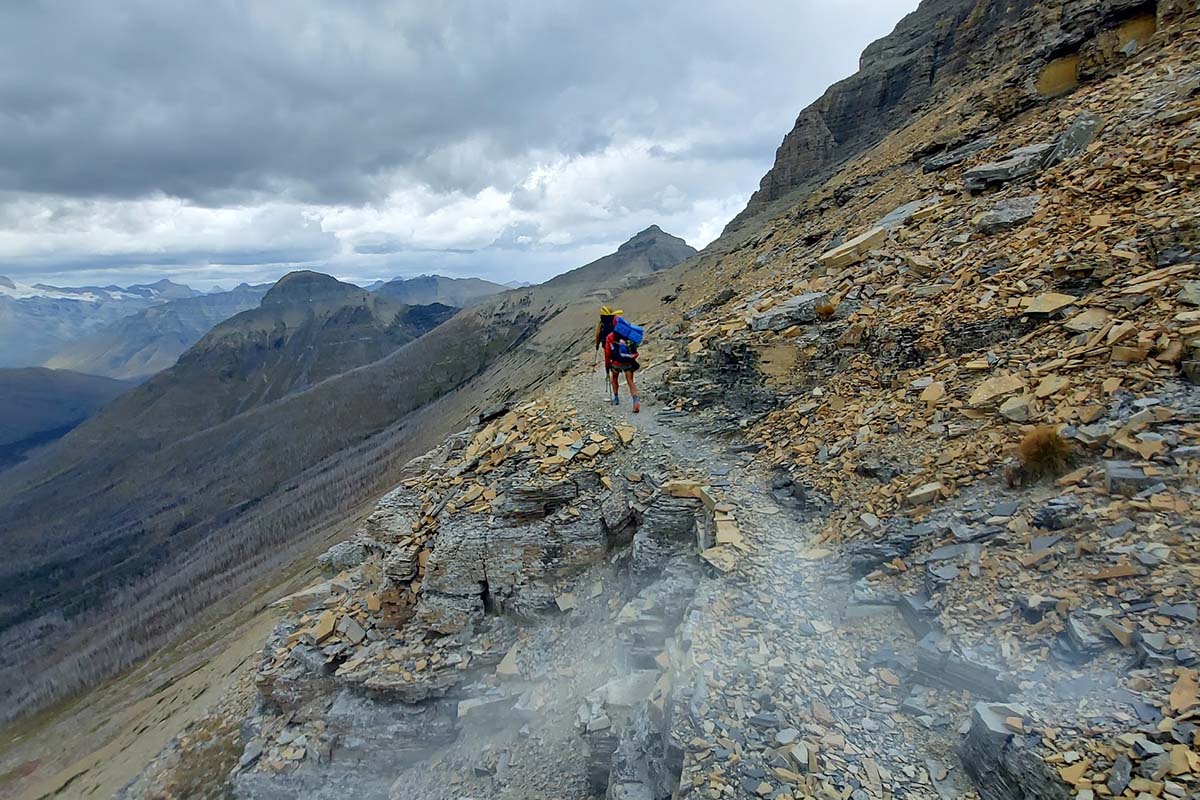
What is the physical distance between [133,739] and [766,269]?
→ 206 ft

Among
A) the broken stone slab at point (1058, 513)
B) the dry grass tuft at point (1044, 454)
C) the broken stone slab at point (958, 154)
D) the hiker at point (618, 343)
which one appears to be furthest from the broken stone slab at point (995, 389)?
the broken stone slab at point (958, 154)

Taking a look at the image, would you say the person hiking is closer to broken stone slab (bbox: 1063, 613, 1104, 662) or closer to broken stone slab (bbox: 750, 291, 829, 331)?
broken stone slab (bbox: 750, 291, 829, 331)

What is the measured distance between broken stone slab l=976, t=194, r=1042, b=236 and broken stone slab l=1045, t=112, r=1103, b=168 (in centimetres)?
171

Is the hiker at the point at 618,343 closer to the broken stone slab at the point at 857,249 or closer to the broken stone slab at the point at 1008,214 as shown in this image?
the broken stone slab at the point at 857,249

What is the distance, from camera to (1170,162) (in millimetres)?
11492

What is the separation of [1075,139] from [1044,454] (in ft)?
36.6

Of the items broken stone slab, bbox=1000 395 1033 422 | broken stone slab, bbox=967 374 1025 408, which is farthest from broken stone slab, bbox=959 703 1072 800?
broken stone slab, bbox=967 374 1025 408

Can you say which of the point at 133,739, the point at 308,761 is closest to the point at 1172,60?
the point at 308,761

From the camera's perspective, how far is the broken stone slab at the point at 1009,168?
15430mm

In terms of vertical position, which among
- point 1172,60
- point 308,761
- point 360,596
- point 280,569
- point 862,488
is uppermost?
point 1172,60

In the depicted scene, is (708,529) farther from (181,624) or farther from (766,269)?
(181,624)

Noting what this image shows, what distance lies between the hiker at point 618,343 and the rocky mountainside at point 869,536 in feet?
4.63

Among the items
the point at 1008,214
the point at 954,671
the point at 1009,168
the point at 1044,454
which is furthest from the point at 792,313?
the point at 954,671

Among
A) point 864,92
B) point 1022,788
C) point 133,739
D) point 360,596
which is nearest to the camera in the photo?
point 1022,788
